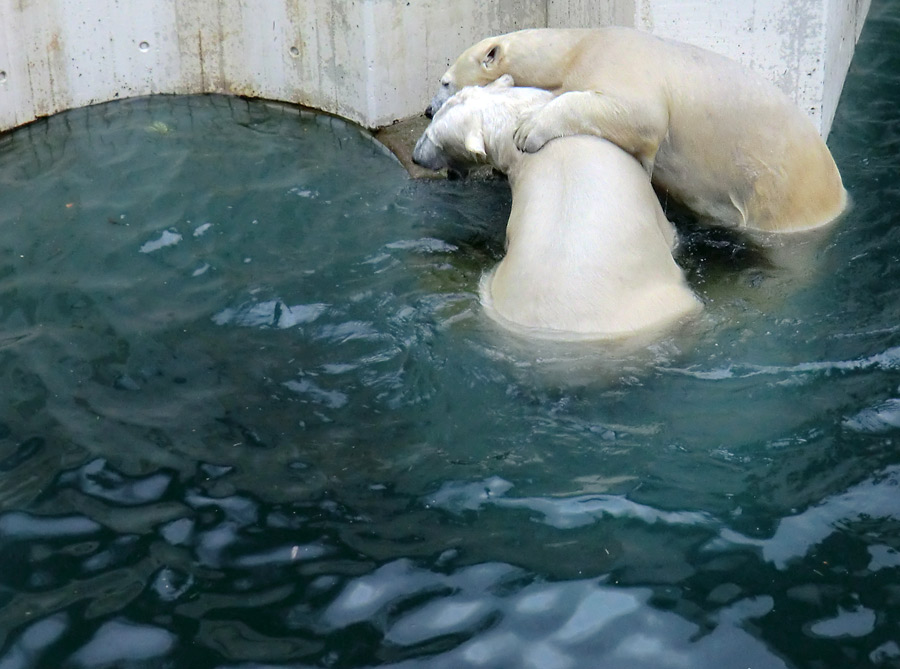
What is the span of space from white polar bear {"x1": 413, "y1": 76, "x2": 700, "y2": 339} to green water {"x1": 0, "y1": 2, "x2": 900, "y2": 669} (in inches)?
6.0

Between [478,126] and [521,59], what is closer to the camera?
[478,126]

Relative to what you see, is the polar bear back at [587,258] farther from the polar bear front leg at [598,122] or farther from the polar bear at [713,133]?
the polar bear at [713,133]

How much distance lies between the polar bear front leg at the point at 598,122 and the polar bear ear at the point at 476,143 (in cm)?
43

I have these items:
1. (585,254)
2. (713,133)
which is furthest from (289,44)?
(585,254)

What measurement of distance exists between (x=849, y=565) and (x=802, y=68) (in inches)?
158

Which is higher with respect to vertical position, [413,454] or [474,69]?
[474,69]

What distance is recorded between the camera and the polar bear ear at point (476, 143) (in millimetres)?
5980

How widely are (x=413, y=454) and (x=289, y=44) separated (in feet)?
14.7

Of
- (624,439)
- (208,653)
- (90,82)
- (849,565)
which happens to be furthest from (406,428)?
(90,82)

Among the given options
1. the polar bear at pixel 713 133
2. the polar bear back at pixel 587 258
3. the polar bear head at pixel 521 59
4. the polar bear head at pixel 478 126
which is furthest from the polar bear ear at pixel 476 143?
the polar bear back at pixel 587 258

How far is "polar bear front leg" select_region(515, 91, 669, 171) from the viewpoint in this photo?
5434mm

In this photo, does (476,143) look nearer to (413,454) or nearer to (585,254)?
(585,254)

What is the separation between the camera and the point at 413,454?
4168 millimetres

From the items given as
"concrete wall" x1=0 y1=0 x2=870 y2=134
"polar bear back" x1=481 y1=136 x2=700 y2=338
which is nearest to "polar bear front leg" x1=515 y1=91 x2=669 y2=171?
"polar bear back" x1=481 y1=136 x2=700 y2=338
